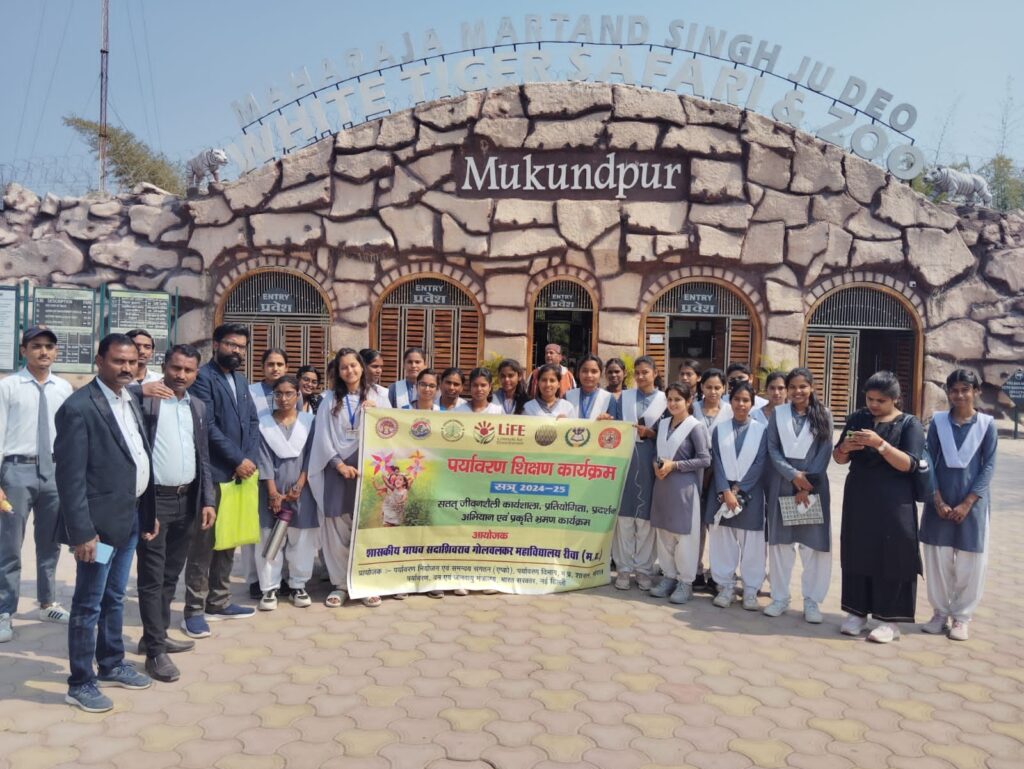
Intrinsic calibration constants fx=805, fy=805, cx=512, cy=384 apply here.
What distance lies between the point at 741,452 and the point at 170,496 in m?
3.43

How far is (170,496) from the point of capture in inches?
160

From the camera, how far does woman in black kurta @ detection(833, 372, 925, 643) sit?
4.59 meters

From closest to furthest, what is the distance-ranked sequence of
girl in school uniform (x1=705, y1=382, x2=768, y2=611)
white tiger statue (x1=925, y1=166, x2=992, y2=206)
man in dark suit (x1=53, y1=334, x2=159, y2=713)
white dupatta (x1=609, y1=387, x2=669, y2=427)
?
man in dark suit (x1=53, y1=334, x2=159, y2=713), girl in school uniform (x1=705, y1=382, x2=768, y2=611), white dupatta (x1=609, y1=387, x2=669, y2=427), white tiger statue (x1=925, y1=166, x2=992, y2=206)

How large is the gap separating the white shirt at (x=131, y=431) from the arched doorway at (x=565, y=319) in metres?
8.12

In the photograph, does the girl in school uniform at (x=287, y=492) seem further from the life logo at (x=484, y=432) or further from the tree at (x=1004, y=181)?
the tree at (x=1004, y=181)

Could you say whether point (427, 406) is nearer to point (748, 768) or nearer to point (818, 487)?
point (818, 487)

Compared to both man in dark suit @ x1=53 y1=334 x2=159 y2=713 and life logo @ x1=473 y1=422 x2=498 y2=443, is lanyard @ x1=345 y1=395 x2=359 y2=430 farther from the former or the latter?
man in dark suit @ x1=53 y1=334 x2=159 y2=713

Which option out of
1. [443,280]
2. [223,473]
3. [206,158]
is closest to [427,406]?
[223,473]

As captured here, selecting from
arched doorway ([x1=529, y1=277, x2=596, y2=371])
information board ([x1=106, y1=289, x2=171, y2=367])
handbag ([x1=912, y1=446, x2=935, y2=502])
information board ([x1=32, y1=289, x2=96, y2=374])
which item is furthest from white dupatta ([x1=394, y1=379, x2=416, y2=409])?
information board ([x1=32, y1=289, x2=96, y2=374])

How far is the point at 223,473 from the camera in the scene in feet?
15.2

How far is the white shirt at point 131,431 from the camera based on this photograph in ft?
12.1

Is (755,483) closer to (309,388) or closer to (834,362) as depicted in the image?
(309,388)

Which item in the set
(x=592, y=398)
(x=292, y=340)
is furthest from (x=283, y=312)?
(x=592, y=398)

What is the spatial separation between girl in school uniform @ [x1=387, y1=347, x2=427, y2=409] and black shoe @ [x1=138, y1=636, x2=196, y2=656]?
2.29m
